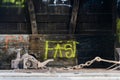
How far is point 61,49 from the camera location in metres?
12.8

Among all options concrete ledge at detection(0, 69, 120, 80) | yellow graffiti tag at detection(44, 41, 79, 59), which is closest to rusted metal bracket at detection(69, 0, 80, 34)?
yellow graffiti tag at detection(44, 41, 79, 59)

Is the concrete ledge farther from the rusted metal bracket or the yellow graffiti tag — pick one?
the rusted metal bracket

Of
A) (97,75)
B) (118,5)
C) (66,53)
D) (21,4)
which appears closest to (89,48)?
(66,53)

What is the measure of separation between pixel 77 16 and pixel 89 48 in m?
1.02

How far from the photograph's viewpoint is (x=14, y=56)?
41.3 ft

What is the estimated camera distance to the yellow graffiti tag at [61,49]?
1274 centimetres

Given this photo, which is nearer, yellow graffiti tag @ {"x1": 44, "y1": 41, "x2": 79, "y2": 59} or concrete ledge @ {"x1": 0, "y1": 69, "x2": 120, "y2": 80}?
concrete ledge @ {"x1": 0, "y1": 69, "x2": 120, "y2": 80}

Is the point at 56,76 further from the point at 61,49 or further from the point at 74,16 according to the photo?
the point at 74,16

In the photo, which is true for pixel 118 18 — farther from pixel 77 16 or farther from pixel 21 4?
pixel 21 4

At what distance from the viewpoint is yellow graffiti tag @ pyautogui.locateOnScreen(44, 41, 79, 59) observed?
41.8ft

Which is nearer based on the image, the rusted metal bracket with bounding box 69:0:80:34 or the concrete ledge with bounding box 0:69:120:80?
the concrete ledge with bounding box 0:69:120:80

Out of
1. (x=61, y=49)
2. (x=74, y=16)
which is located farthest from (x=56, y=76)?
(x=74, y=16)

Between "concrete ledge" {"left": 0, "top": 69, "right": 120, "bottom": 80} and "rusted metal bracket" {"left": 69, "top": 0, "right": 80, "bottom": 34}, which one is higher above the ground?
"rusted metal bracket" {"left": 69, "top": 0, "right": 80, "bottom": 34}

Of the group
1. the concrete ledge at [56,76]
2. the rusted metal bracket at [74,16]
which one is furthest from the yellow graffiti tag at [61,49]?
the concrete ledge at [56,76]
